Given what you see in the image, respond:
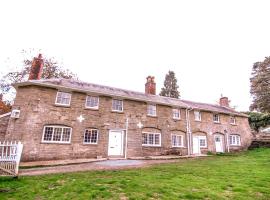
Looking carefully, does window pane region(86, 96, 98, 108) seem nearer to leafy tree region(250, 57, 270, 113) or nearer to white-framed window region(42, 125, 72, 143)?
white-framed window region(42, 125, 72, 143)

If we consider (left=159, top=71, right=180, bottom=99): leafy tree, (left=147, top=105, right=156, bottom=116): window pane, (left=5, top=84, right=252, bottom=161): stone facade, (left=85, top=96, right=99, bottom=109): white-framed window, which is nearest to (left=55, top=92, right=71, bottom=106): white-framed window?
(left=5, top=84, right=252, bottom=161): stone facade

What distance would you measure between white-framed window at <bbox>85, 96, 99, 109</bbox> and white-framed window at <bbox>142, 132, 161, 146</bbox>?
585 cm

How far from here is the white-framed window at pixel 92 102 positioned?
18.1 m

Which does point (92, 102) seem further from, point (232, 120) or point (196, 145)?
point (232, 120)

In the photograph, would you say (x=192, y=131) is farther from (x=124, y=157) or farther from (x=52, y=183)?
(x=52, y=183)

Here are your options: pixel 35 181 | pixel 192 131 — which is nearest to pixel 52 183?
pixel 35 181

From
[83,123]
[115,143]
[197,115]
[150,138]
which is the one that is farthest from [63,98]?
[197,115]

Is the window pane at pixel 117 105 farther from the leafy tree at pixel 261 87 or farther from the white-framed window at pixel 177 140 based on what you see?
the leafy tree at pixel 261 87

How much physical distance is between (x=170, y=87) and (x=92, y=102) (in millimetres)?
31462

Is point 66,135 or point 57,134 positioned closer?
point 57,134

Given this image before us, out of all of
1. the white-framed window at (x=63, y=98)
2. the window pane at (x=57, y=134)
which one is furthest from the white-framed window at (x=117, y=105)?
the window pane at (x=57, y=134)

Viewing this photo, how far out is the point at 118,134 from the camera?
18703mm

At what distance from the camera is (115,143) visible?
1830 cm

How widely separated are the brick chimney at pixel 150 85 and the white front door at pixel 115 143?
8.00 m
